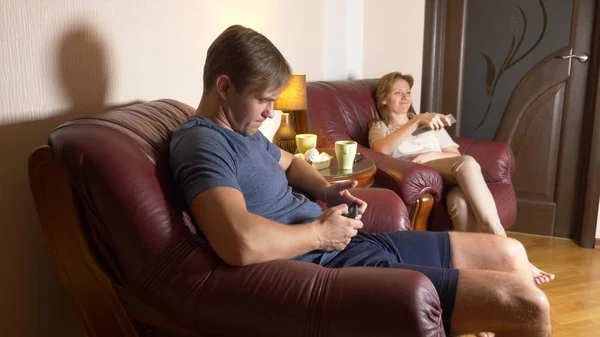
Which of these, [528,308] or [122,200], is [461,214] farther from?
[122,200]

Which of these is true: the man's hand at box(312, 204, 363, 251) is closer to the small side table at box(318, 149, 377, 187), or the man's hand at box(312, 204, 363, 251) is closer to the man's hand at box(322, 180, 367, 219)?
the man's hand at box(322, 180, 367, 219)

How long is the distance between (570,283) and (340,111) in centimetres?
137

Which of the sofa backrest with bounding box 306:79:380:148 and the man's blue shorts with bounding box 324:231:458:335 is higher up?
the sofa backrest with bounding box 306:79:380:148

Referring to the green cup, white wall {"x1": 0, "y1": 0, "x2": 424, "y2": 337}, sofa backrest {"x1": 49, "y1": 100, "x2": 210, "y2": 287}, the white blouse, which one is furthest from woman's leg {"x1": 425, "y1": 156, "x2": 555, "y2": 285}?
sofa backrest {"x1": 49, "y1": 100, "x2": 210, "y2": 287}

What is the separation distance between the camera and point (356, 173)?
7.04ft

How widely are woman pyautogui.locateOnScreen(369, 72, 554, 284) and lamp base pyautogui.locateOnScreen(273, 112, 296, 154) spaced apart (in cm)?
47

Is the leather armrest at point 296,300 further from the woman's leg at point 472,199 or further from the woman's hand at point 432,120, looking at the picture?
the woman's hand at point 432,120

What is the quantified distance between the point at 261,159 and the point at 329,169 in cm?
79

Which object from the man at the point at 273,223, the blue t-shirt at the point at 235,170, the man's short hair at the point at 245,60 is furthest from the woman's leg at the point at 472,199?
the man's short hair at the point at 245,60

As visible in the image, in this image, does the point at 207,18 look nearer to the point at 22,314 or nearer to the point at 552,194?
the point at 22,314

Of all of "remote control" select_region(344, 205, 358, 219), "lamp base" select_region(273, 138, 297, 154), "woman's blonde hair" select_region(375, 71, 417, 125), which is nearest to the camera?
"remote control" select_region(344, 205, 358, 219)

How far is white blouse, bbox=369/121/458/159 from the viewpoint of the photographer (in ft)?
9.20

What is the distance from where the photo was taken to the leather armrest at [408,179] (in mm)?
2295

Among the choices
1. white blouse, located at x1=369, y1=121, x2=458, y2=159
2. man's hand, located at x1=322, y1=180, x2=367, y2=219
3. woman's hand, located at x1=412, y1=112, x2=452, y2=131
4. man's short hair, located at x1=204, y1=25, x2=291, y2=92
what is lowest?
white blouse, located at x1=369, y1=121, x2=458, y2=159
